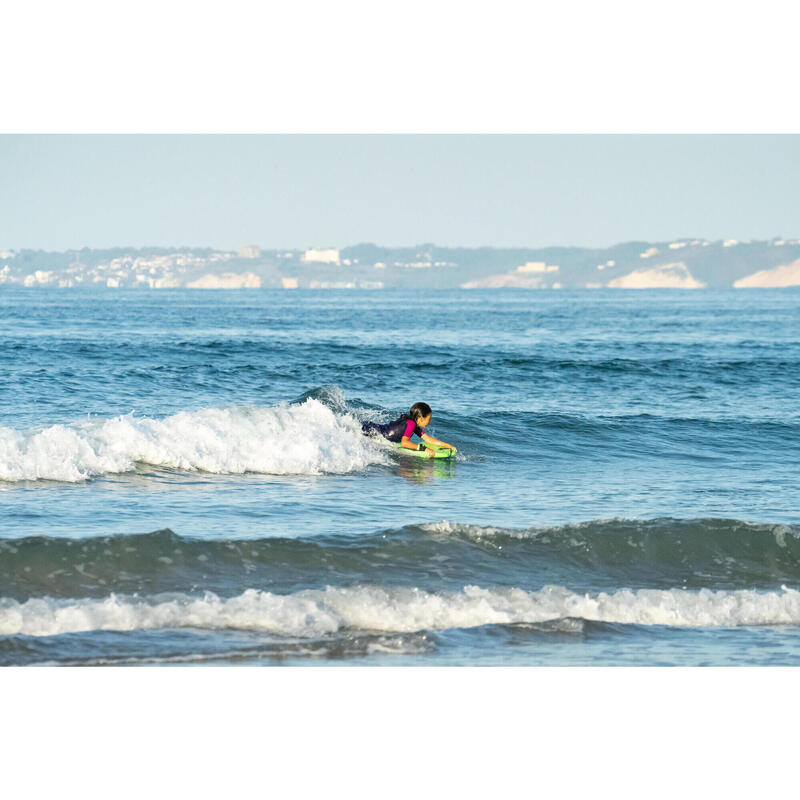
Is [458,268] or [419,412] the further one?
[458,268]

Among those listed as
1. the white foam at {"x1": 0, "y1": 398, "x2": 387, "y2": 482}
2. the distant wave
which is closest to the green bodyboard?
the white foam at {"x1": 0, "y1": 398, "x2": 387, "y2": 482}

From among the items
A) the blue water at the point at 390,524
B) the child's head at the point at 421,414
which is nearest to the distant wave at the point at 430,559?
the blue water at the point at 390,524

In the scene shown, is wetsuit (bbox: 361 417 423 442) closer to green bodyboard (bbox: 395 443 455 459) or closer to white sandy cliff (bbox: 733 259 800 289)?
green bodyboard (bbox: 395 443 455 459)

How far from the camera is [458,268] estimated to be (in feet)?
563

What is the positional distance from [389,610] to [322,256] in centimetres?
16431

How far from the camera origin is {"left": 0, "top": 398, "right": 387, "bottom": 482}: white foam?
12203 millimetres

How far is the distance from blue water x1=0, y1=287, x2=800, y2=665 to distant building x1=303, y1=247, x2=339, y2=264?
140 meters

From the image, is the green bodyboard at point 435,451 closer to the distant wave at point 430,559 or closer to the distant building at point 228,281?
the distant wave at point 430,559

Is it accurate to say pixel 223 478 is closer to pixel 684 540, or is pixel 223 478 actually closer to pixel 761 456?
pixel 684 540

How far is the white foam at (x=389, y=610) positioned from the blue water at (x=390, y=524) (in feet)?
0.07

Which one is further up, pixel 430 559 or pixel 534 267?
pixel 534 267

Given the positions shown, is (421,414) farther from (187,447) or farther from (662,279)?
(662,279)

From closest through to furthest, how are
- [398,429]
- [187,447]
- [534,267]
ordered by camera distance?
[187,447]
[398,429]
[534,267]

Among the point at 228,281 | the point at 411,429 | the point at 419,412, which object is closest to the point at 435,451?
the point at 411,429
